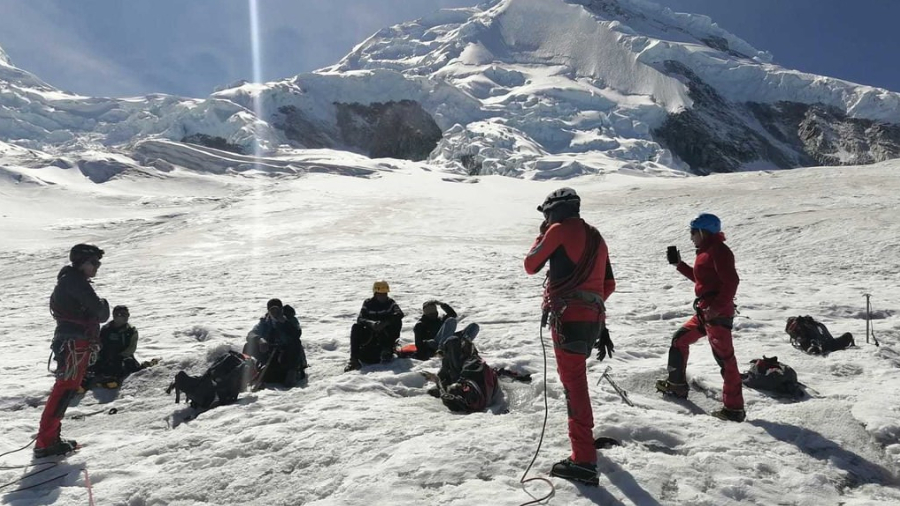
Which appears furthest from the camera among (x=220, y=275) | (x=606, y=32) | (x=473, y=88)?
(x=606, y=32)

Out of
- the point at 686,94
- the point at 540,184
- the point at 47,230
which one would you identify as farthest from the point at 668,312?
the point at 686,94

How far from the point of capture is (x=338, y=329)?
10.2 m

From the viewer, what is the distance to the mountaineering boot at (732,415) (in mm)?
5086

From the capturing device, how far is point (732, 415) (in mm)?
5109

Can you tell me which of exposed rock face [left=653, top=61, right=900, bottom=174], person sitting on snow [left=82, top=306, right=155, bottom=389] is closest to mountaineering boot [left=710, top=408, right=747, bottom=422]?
person sitting on snow [left=82, top=306, right=155, bottom=389]

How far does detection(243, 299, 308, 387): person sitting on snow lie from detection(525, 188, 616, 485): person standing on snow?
13.7 ft

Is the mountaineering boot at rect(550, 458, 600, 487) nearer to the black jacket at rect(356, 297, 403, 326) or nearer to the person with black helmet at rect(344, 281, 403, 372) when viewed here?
the person with black helmet at rect(344, 281, 403, 372)

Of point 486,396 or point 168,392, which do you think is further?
point 168,392

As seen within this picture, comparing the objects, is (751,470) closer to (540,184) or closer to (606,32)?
(540,184)

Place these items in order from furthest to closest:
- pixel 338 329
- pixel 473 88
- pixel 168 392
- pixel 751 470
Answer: pixel 473 88 → pixel 338 329 → pixel 168 392 → pixel 751 470

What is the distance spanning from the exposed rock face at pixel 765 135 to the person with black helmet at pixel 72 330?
466ft

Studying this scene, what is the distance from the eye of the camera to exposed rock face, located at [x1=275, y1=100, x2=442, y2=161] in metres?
137

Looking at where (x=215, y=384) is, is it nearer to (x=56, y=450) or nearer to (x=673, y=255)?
(x=56, y=450)

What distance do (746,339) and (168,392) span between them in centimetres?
809
